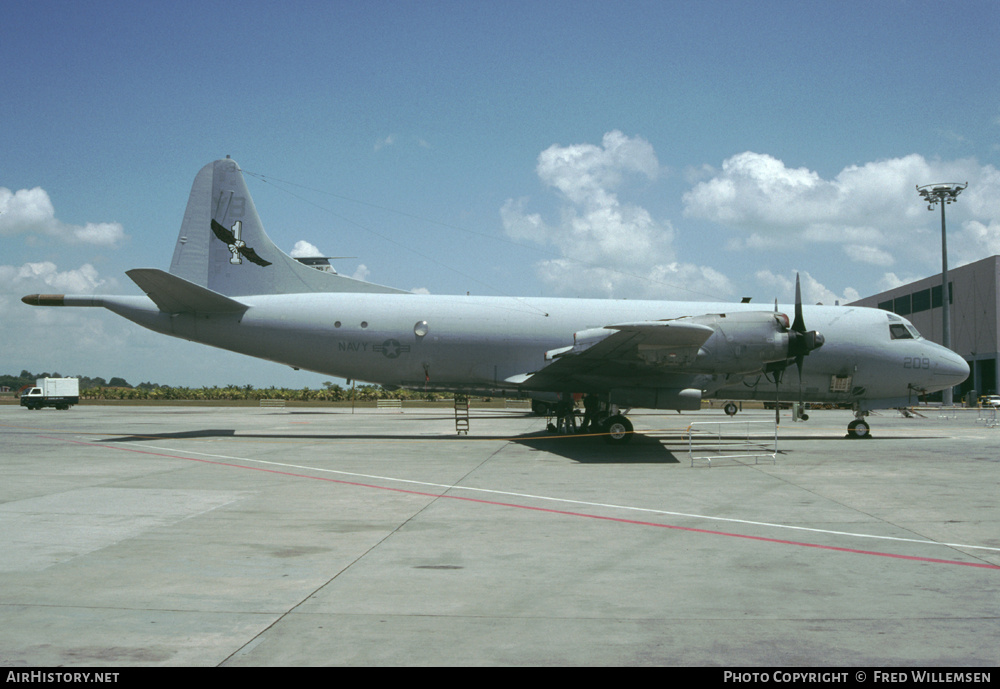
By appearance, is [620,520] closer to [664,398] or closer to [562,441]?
[664,398]

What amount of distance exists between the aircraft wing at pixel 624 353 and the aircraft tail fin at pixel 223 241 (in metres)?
9.26

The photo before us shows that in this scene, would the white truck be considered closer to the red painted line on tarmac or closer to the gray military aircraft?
the gray military aircraft

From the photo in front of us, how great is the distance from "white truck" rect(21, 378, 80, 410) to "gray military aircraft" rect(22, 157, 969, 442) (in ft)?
115

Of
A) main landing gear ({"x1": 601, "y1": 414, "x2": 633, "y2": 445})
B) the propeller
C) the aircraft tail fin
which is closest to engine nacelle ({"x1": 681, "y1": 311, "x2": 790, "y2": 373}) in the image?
the propeller

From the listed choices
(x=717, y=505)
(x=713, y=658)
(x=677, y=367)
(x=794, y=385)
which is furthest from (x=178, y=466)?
(x=794, y=385)

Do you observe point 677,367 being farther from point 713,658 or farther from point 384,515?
point 713,658

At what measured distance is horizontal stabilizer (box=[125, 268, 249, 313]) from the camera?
1903cm

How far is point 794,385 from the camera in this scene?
21.7 meters

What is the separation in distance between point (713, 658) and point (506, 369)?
17256 millimetres

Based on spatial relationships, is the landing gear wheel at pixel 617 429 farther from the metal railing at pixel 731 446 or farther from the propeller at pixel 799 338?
the propeller at pixel 799 338

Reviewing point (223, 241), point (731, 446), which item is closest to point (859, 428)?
point (731, 446)

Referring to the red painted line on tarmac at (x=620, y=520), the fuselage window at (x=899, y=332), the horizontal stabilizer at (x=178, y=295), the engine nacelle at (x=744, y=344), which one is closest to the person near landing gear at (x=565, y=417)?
the engine nacelle at (x=744, y=344)

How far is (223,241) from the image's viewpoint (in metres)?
22.4
